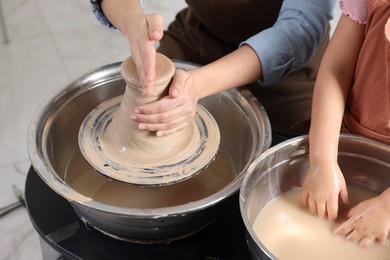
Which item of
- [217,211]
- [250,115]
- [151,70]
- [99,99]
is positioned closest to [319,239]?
[217,211]

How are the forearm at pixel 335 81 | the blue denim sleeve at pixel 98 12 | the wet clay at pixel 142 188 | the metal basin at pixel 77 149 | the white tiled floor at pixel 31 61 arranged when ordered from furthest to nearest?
the white tiled floor at pixel 31 61 → the blue denim sleeve at pixel 98 12 → the wet clay at pixel 142 188 → the forearm at pixel 335 81 → the metal basin at pixel 77 149

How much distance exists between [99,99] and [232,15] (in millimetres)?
430

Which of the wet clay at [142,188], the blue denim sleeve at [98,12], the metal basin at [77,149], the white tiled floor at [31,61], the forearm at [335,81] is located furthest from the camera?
the white tiled floor at [31,61]

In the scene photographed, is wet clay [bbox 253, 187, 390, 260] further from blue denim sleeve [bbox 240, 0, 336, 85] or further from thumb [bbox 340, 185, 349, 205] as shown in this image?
blue denim sleeve [bbox 240, 0, 336, 85]

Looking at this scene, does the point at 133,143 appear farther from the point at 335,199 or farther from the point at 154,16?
the point at 335,199

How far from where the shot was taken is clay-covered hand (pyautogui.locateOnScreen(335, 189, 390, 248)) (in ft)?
3.17

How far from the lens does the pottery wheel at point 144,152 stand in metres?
1.07

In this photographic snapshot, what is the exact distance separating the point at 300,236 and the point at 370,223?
13cm

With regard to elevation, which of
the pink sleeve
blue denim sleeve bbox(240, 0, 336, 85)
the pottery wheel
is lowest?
the pottery wheel

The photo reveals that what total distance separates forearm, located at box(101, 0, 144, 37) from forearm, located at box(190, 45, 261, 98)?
186 mm

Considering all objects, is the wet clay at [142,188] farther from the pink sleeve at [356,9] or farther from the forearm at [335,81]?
the pink sleeve at [356,9]

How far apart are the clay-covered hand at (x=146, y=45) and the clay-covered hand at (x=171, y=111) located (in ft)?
0.14

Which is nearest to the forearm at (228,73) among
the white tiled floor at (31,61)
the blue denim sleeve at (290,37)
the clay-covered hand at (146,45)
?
the blue denim sleeve at (290,37)

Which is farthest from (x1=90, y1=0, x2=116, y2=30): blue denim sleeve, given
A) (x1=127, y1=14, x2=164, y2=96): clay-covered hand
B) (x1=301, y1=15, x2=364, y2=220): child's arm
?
(x1=301, y1=15, x2=364, y2=220): child's arm
